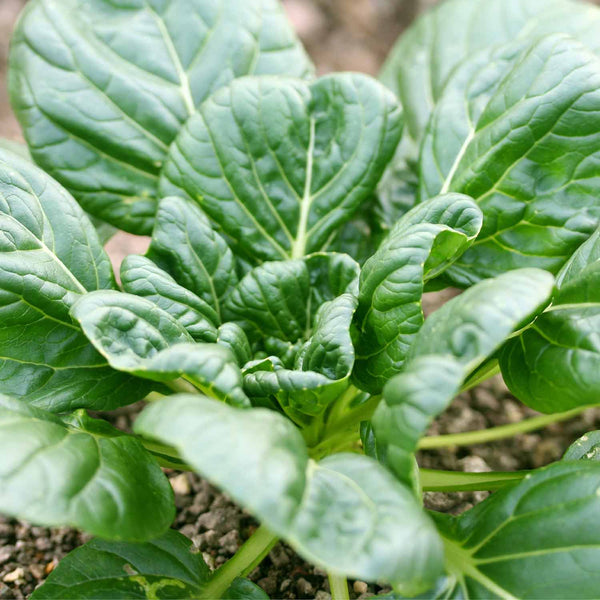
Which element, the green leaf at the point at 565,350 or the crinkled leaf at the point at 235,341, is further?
the crinkled leaf at the point at 235,341

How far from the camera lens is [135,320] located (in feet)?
3.86

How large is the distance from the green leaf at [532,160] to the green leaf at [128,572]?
0.80 meters

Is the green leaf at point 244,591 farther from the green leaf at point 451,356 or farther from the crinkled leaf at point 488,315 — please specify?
the crinkled leaf at point 488,315

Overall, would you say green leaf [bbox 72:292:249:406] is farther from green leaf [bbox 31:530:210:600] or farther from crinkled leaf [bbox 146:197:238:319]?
green leaf [bbox 31:530:210:600]

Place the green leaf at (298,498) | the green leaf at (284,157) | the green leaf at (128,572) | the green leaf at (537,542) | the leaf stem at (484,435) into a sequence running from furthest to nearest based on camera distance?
1. the leaf stem at (484,435)
2. the green leaf at (284,157)
3. the green leaf at (128,572)
4. the green leaf at (537,542)
5. the green leaf at (298,498)

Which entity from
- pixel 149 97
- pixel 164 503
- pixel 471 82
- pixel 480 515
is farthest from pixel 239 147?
pixel 480 515

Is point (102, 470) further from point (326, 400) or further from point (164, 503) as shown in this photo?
point (326, 400)

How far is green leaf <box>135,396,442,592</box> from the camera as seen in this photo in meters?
0.83

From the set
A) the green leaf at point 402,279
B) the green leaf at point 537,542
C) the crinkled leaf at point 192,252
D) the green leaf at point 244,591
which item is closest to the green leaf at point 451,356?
the green leaf at point 402,279

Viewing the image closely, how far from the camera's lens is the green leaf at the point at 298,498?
834 millimetres

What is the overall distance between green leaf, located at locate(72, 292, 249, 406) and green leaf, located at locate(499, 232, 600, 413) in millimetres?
495

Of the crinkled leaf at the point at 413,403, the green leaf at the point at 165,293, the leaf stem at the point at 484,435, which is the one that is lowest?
the leaf stem at the point at 484,435

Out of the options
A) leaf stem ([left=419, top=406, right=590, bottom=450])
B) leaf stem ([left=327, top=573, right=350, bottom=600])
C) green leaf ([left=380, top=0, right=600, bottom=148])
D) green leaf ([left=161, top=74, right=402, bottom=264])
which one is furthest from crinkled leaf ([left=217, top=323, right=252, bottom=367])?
green leaf ([left=380, top=0, right=600, bottom=148])

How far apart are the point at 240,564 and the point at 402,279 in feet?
1.98
